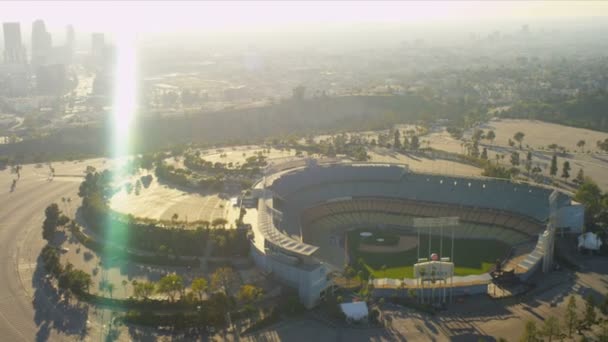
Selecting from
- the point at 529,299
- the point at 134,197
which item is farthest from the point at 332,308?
the point at 134,197

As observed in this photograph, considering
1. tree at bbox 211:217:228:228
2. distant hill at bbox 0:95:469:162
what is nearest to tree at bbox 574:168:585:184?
distant hill at bbox 0:95:469:162

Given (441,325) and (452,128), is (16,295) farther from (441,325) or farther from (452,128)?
(452,128)

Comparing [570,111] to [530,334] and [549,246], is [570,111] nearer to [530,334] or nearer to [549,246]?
[549,246]

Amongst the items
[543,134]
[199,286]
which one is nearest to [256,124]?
[543,134]

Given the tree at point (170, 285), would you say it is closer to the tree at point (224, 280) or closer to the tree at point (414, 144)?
the tree at point (224, 280)

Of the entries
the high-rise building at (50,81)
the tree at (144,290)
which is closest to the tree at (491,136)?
the tree at (144,290)

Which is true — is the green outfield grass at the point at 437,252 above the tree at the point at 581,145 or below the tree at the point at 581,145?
below
